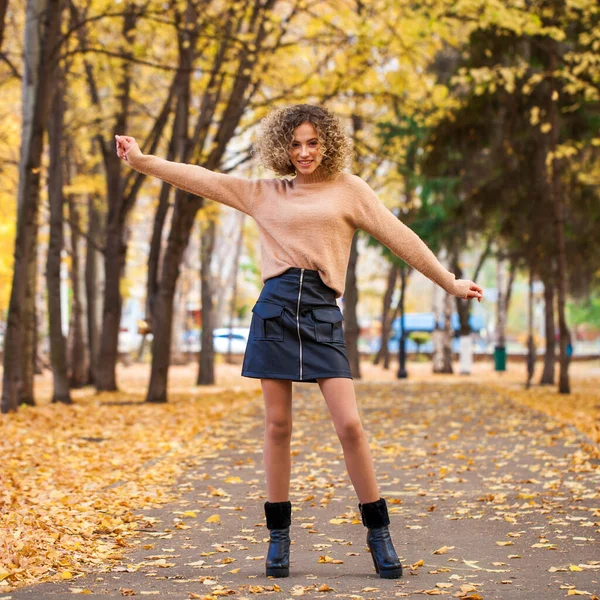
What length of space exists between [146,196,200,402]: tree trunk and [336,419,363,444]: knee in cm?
1349

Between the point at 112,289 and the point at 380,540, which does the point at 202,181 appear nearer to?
the point at 380,540

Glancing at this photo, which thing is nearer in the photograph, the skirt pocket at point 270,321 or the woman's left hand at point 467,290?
the skirt pocket at point 270,321

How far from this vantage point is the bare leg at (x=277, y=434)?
206 inches

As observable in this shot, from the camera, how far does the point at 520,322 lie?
9775cm

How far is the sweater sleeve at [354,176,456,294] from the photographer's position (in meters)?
5.32

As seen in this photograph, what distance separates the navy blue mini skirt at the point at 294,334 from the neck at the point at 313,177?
444 millimetres

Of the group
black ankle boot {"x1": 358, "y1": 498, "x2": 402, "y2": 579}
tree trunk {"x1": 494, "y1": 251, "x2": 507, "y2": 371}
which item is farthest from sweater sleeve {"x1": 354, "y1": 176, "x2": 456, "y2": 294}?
tree trunk {"x1": 494, "y1": 251, "x2": 507, "y2": 371}

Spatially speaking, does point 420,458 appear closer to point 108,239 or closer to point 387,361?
point 108,239

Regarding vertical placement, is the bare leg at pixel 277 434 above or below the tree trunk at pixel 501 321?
below

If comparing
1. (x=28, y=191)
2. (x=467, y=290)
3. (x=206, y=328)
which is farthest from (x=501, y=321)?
(x=467, y=290)

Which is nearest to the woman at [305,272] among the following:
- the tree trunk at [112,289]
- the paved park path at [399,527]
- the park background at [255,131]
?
the paved park path at [399,527]

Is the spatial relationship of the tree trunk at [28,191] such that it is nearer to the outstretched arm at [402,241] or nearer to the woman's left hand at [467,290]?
the outstretched arm at [402,241]

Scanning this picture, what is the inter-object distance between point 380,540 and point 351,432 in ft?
1.71

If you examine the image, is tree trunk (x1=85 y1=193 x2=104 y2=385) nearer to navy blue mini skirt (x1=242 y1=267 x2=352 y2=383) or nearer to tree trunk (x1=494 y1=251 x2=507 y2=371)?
tree trunk (x1=494 y1=251 x2=507 y2=371)
